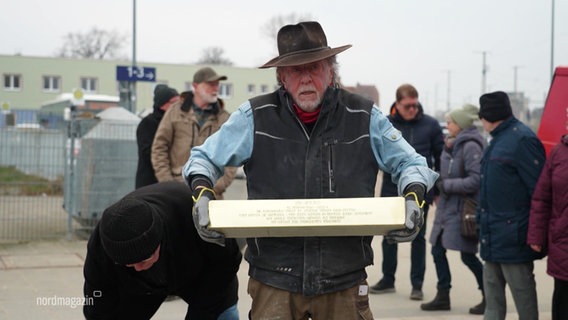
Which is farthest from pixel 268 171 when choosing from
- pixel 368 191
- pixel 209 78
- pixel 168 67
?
pixel 168 67

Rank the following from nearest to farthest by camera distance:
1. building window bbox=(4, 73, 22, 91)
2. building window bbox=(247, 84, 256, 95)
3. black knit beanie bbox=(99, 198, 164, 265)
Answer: black knit beanie bbox=(99, 198, 164, 265) → building window bbox=(4, 73, 22, 91) → building window bbox=(247, 84, 256, 95)

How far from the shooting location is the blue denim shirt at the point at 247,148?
3.48 m

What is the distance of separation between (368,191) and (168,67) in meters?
67.9

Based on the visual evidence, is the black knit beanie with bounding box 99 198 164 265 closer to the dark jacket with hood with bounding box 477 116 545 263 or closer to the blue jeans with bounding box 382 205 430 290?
the dark jacket with hood with bounding box 477 116 545 263

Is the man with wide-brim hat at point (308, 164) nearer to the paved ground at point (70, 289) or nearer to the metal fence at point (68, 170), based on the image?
the paved ground at point (70, 289)

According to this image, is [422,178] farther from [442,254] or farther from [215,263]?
[442,254]

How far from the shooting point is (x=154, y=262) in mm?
3543

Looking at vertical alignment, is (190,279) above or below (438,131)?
below

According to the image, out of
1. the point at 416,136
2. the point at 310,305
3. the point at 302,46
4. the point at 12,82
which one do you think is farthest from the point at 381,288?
the point at 12,82

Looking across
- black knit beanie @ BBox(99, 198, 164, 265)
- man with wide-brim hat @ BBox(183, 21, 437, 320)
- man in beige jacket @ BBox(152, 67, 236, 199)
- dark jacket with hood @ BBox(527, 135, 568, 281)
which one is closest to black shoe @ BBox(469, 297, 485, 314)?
dark jacket with hood @ BBox(527, 135, 568, 281)

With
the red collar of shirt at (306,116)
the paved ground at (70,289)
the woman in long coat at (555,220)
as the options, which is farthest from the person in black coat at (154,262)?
the paved ground at (70,289)

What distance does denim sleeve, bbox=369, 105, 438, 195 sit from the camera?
3445mm

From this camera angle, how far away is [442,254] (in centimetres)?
739

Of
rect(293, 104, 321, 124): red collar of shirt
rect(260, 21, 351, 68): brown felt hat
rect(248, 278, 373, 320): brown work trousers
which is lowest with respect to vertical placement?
rect(248, 278, 373, 320): brown work trousers
